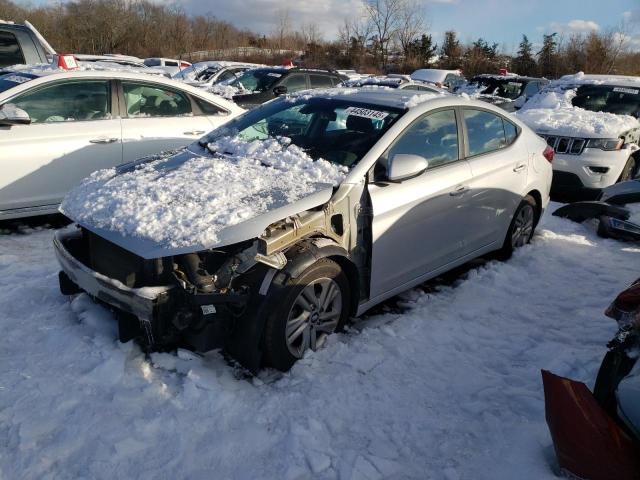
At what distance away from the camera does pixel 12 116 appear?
4.83 meters

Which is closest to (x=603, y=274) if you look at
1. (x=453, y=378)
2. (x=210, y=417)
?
(x=453, y=378)

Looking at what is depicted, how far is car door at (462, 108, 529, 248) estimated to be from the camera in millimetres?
4422

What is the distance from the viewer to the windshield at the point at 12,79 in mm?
5184

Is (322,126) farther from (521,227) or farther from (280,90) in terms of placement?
(280,90)

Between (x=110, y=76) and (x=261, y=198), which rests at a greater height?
(x=110, y=76)

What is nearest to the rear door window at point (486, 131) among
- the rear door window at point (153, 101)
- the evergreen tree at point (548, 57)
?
the rear door window at point (153, 101)

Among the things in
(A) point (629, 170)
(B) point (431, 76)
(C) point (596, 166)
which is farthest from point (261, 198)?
(B) point (431, 76)

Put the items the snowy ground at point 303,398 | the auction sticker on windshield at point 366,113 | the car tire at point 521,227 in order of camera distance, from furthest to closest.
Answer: the car tire at point 521,227
the auction sticker on windshield at point 366,113
the snowy ground at point 303,398

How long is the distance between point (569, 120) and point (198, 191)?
6.92m

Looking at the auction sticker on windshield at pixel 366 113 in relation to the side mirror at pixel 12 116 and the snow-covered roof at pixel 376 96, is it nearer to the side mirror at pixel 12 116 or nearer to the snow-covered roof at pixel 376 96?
the snow-covered roof at pixel 376 96

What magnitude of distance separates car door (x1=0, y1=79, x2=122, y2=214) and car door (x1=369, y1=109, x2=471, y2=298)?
3.34m

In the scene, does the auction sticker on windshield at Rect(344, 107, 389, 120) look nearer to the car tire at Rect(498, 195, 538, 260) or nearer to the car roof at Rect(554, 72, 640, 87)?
the car tire at Rect(498, 195, 538, 260)

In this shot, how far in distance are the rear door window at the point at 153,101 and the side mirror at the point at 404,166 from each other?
140 inches

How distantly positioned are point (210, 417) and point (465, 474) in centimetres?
132
